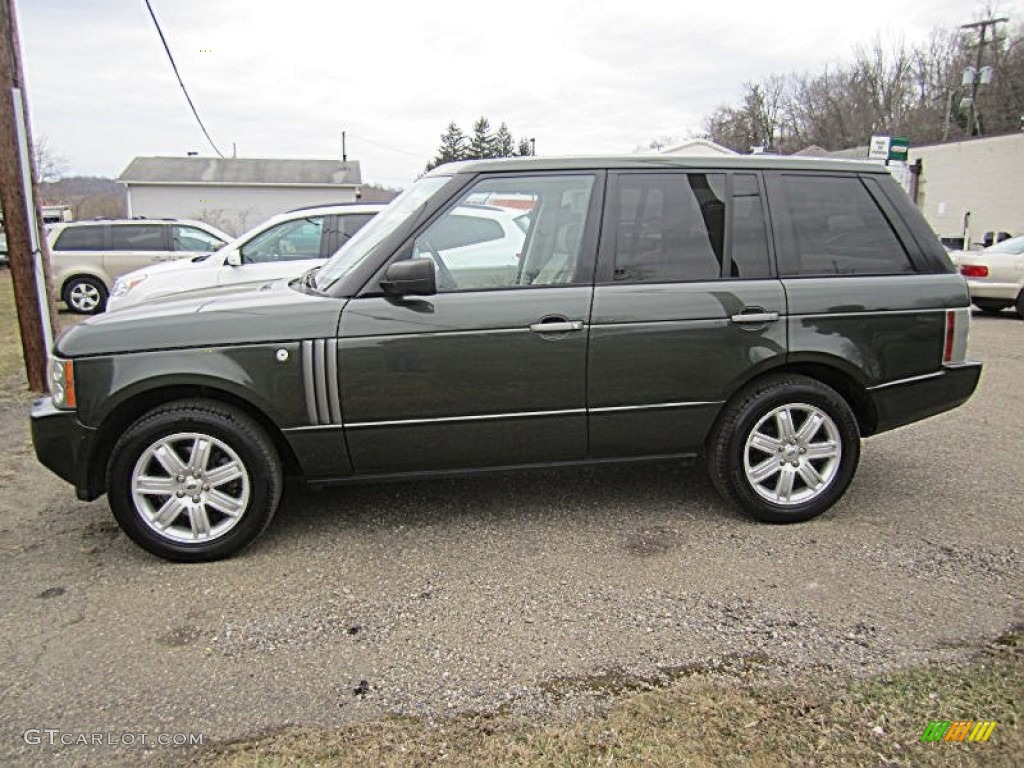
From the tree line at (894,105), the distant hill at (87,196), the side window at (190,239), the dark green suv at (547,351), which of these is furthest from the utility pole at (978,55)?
the distant hill at (87,196)

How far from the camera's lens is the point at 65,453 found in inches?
136

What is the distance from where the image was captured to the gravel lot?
2.61 metres

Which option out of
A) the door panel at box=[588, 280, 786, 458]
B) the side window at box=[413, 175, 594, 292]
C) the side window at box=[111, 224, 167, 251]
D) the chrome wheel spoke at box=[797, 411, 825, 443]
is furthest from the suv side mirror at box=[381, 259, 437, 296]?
the side window at box=[111, 224, 167, 251]

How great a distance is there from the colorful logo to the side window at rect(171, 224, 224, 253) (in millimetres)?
13568

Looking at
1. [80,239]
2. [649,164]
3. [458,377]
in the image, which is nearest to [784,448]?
[649,164]

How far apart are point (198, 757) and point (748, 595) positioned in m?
2.19

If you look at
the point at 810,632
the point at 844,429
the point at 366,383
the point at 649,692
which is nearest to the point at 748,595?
the point at 810,632

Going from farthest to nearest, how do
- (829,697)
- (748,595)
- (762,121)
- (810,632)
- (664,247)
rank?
1. (762,121)
2. (664,247)
3. (748,595)
4. (810,632)
5. (829,697)

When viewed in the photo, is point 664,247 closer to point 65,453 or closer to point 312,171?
point 65,453

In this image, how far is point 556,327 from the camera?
3.60 meters

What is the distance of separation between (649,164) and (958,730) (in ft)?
9.00

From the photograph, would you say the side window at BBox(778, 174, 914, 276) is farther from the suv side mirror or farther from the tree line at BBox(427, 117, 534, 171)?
the tree line at BBox(427, 117, 534, 171)

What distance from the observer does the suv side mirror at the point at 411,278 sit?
3430mm

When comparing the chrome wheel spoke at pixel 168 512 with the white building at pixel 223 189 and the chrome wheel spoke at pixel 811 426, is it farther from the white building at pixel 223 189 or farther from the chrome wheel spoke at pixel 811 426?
the white building at pixel 223 189
